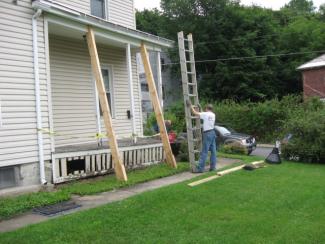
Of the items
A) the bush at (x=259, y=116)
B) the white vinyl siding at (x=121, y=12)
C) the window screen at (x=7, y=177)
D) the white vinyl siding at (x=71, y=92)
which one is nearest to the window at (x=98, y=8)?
the white vinyl siding at (x=121, y=12)

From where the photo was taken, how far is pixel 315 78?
33.5 m

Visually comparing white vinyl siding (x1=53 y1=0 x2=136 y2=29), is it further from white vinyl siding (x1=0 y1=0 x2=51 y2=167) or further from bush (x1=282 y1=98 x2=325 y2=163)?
bush (x1=282 y1=98 x2=325 y2=163)

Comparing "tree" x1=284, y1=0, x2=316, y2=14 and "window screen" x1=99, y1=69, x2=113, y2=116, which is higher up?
"tree" x1=284, y1=0, x2=316, y2=14

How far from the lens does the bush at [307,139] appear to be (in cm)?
1393

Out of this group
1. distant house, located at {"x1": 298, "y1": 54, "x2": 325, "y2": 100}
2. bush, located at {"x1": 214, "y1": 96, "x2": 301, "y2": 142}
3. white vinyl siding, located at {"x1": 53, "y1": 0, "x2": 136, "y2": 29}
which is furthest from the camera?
distant house, located at {"x1": 298, "y1": 54, "x2": 325, "y2": 100}

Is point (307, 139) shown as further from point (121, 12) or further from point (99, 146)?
point (121, 12)

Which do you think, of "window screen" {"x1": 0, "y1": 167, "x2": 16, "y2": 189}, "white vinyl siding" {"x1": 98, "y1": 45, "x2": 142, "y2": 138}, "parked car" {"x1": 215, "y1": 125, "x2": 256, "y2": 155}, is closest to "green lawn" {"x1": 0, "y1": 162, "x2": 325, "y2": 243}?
"window screen" {"x1": 0, "y1": 167, "x2": 16, "y2": 189}

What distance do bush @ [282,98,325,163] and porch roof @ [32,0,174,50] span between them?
5.69 meters

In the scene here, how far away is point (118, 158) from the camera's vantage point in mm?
9953

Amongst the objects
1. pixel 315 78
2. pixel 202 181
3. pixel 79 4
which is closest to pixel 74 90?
pixel 79 4

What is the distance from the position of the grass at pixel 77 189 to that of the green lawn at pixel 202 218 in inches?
45.3

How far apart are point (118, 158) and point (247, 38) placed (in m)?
35.8

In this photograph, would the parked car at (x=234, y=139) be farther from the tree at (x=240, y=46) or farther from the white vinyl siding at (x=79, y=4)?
the tree at (x=240, y=46)

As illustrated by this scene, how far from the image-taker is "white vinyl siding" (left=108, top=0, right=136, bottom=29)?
14.2 m
